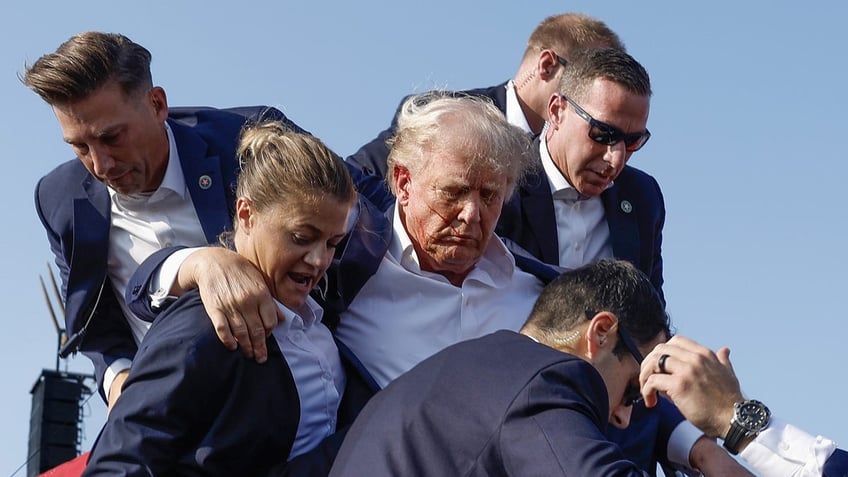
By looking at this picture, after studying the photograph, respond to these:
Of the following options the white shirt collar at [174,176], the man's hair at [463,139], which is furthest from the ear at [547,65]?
the white shirt collar at [174,176]

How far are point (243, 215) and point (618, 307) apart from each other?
3.76 feet

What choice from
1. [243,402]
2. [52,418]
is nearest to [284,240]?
[243,402]

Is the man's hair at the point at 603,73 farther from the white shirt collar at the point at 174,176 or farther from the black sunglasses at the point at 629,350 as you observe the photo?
the black sunglasses at the point at 629,350

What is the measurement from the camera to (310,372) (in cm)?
452

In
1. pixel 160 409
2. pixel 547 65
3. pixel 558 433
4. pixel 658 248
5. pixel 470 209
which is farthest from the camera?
pixel 547 65

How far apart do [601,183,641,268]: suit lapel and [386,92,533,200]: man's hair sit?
793 mm

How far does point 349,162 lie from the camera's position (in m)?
5.95

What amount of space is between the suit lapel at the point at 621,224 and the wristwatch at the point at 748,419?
1.61 m

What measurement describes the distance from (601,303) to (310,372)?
0.89 m

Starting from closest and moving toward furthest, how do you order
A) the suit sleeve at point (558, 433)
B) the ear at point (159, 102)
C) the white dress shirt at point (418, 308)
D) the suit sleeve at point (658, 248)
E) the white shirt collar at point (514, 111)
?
the suit sleeve at point (558, 433)
the white dress shirt at point (418, 308)
the ear at point (159, 102)
the suit sleeve at point (658, 248)
the white shirt collar at point (514, 111)

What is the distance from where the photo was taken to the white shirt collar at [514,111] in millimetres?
6953

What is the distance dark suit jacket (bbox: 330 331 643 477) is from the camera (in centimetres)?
351

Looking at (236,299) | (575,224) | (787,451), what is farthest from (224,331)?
(575,224)

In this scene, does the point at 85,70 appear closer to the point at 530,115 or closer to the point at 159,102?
the point at 159,102
